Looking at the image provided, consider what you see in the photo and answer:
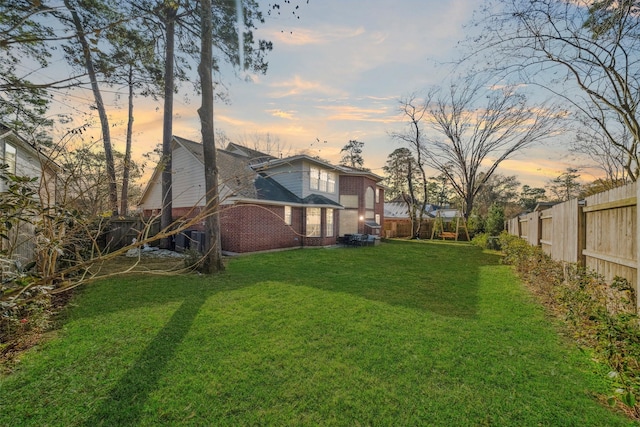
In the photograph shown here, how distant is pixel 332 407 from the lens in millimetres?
2516

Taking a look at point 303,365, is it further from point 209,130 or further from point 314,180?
point 314,180

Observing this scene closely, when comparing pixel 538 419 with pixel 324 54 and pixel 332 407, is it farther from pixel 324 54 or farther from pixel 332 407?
pixel 324 54

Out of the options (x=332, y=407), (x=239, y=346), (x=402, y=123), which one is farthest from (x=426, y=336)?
(x=402, y=123)

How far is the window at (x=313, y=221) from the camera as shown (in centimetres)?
1606

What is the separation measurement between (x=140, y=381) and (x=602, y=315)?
514cm

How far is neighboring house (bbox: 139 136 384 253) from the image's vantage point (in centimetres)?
1284

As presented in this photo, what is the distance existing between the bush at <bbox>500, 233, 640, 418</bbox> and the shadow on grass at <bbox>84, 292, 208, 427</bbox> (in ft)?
13.7

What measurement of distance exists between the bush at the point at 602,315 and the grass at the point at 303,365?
0.92ft

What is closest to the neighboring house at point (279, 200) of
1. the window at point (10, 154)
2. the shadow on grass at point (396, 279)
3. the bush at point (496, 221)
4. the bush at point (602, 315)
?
the shadow on grass at point (396, 279)

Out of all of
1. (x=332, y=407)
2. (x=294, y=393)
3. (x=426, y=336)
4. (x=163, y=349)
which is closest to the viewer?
(x=332, y=407)

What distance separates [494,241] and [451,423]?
16.0 meters

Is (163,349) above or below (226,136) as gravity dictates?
below

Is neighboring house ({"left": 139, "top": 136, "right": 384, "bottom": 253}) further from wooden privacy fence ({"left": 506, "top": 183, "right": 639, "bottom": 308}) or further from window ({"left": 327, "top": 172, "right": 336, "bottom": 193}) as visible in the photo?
wooden privacy fence ({"left": 506, "top": 183, "right": 639, "bottom": 308})

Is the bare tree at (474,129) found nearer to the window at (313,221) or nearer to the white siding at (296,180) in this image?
the white siding at (296,180)
